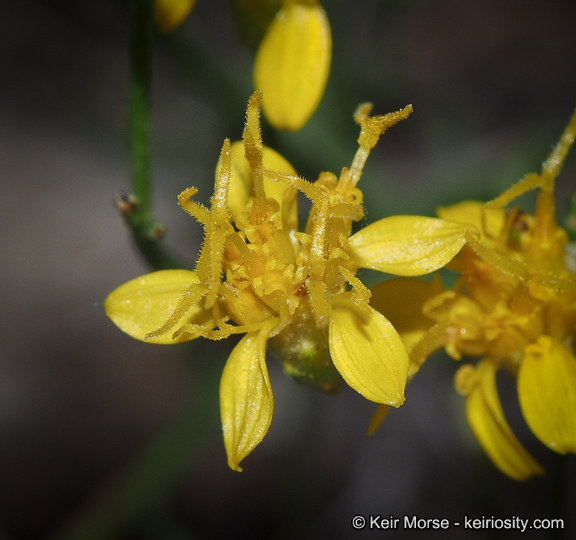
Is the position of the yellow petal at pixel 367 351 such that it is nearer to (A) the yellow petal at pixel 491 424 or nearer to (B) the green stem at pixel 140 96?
(A) the yellow petal at pixel 491 424

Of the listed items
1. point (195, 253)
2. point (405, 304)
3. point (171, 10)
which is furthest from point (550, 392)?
point (195, 253)

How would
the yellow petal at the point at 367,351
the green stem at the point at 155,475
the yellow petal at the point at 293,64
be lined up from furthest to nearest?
1. the green stem at the point at 155,475
2. the yellow petal at the point at 293,64
3. the yellow petal at the point at 367,351

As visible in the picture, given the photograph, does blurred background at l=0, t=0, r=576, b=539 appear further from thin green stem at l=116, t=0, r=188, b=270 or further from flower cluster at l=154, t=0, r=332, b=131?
thin green stem at l=116, t=0, r=188, b=270

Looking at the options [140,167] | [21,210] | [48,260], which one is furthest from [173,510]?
[140,167]

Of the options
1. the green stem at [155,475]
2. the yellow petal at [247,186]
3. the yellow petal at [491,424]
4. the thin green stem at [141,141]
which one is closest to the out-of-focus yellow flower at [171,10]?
the thin green stem at [141,141]

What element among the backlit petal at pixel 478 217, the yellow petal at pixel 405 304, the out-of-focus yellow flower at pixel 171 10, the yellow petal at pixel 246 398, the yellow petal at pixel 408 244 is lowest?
the yellow petal at pixel 246 398

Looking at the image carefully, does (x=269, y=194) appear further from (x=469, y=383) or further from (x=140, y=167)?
(x=469, y=383)
